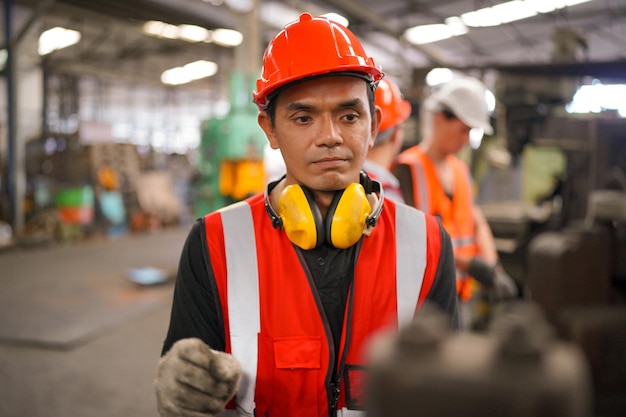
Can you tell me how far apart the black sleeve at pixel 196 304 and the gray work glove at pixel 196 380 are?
0.24m

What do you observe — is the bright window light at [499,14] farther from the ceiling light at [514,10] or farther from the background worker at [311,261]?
the background worker at [311,261]

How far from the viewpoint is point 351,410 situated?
1.34 metres

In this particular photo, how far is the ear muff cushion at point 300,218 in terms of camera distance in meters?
1.40

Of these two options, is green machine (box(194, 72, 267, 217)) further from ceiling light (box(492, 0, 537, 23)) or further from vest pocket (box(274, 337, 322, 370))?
ceiling light (box(492, 0, 537, 23))

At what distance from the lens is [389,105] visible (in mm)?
2656

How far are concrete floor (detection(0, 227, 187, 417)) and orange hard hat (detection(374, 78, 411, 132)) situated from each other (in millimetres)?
2650

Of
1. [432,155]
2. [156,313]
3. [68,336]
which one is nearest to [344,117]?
[432,155]

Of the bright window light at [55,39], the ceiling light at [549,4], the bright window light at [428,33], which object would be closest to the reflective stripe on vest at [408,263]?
the ceiling light at [549,4]

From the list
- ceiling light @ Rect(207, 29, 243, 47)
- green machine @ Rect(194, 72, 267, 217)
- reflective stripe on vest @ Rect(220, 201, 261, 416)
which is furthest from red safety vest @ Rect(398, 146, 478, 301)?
ceiling light @ Rect(207, 29, 243, 47)

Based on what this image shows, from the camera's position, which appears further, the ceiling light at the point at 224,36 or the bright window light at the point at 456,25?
the bright window light at the point at 456,25

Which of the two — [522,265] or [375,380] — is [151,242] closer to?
[522,265]

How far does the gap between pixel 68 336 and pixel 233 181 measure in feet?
9.25

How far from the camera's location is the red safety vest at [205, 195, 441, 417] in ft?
4.40

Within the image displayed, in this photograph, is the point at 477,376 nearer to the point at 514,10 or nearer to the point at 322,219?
the point at 322,219
